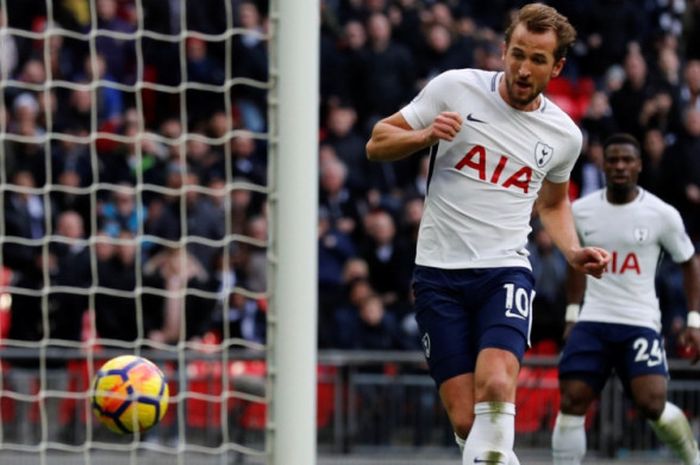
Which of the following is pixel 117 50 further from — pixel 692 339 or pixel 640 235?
pixel 692 339

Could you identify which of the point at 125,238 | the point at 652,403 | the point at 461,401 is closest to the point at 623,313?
the point at 652,403

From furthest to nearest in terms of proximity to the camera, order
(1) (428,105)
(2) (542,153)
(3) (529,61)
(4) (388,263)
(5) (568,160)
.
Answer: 1. (4) (388,263)
2. (5) (568,160)
3. (2) (542,153)
4. (1) (428,105)
5. (3) (529,61)

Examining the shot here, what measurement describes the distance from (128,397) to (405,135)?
180 cm

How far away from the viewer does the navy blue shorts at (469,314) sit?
6844mm

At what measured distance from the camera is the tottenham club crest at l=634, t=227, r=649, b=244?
31.3 ft

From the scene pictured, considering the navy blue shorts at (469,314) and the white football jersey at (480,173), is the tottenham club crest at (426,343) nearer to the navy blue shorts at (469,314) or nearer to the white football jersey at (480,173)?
the navy blue shorts at (469,314)

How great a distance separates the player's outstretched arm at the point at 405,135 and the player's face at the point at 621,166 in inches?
110

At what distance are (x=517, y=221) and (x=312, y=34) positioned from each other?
3.95 feet

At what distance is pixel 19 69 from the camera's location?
13.7m

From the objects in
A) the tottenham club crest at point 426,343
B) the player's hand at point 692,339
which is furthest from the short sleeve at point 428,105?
the player's hand at point 692,339

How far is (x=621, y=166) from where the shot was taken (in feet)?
31.1

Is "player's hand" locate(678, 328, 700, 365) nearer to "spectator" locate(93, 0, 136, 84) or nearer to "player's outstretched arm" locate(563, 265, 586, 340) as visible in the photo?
"player's outstretched arm" locate(563, 265, 586, 340)

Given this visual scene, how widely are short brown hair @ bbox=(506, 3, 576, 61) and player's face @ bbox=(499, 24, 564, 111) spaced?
21mm

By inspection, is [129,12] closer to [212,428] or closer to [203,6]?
[203,6]
